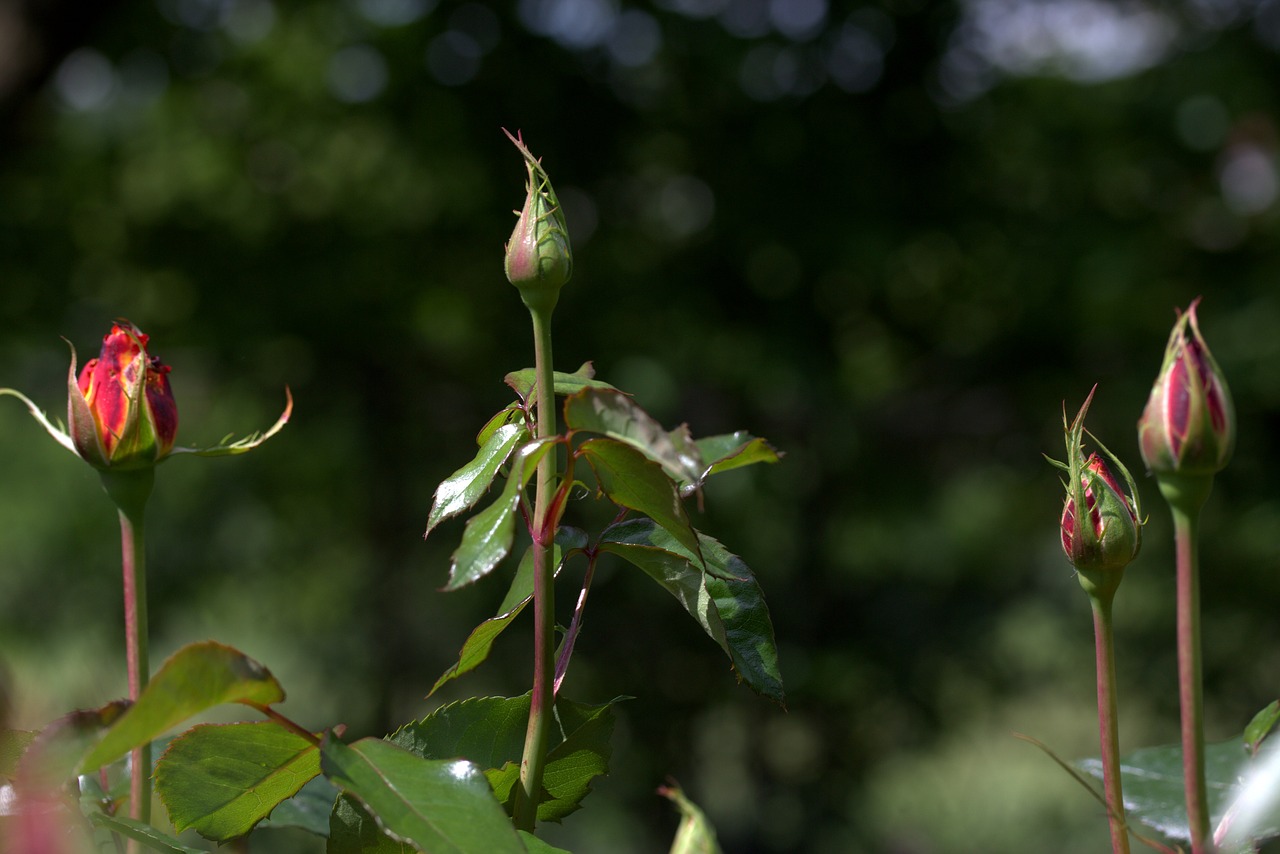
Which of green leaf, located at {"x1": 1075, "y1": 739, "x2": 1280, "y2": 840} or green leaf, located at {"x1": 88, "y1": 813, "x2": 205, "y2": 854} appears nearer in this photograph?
green leaf, located at {"x1": 88, "y1": 813, "x2": 205, "y2": 854}

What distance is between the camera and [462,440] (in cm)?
229

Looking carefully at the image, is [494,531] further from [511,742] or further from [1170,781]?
[1170,781]

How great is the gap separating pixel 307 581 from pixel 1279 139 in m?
2.01

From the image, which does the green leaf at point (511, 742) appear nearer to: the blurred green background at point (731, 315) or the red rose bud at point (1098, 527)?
the red rose bud at point (1098, 527)

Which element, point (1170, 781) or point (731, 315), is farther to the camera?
point (731, 315)

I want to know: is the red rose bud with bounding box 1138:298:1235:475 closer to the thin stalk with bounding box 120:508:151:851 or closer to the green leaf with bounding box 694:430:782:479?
the green leaf with bounding box 694:430:782:479

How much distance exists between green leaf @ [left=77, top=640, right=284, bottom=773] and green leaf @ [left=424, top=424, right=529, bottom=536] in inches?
1.7

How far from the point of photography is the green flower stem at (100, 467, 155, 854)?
0.76 feet

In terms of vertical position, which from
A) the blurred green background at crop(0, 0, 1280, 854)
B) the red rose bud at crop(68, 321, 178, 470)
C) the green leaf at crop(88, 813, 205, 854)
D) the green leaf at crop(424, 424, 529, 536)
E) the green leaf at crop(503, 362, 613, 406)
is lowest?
the blurred green background at crop(0, 0, 1280, 854)

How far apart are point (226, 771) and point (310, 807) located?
0.08 m

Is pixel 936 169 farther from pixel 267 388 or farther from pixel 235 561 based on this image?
pixel 235 561

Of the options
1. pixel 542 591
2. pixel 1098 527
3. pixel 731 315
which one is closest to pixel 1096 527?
pixel 1098 527

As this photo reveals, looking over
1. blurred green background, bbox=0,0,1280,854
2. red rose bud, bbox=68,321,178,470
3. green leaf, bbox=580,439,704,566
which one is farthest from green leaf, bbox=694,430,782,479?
blurred green background, bbox=0,0,1280,854

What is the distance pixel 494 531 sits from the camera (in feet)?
0.62
